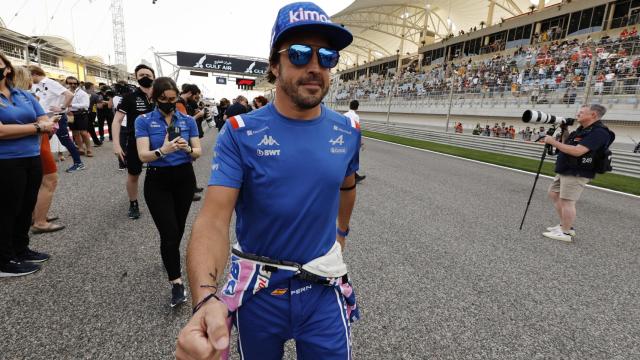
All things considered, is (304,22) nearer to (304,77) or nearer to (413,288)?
(304,77)

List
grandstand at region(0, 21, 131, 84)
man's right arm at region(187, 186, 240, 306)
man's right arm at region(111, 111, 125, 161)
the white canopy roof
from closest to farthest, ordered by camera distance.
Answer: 1. man's right arm at region(187, 186, 240, 306)
2. man's right arm at region(111, 111, 125, 161)
3. grandstand at region(0, 21, 131, 84)
4. the white canopy roof

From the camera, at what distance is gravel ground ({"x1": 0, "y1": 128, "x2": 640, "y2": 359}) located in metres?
2.36

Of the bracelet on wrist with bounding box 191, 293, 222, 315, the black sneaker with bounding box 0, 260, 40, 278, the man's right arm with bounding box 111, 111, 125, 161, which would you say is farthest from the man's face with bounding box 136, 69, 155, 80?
the bracelet on wrist with bounding box 191, 293, 222, 315

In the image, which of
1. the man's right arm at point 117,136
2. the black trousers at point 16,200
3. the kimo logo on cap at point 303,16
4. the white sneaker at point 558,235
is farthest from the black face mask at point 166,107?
the white sneaker at point 558,235

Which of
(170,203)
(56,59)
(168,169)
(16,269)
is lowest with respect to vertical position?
(16,269)

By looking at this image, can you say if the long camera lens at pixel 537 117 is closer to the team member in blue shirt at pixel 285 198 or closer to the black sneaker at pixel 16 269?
the team member in blue shirt at pixel 285 198

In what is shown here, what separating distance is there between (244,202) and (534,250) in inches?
176

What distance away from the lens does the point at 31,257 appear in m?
3.24

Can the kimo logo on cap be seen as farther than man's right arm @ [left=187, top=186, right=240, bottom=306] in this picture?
Yes

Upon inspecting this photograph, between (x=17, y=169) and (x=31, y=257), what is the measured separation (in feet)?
3.05

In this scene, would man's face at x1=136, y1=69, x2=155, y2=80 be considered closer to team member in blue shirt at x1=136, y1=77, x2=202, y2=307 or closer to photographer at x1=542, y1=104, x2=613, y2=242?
team member in blue shirt at x1=136, y1=77, x2=202, y2=307

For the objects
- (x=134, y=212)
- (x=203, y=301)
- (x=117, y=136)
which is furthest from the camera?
(x=134, y=212)

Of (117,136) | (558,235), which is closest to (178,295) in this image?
(117,136)

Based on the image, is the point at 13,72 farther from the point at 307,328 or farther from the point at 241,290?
the point at 307,328
